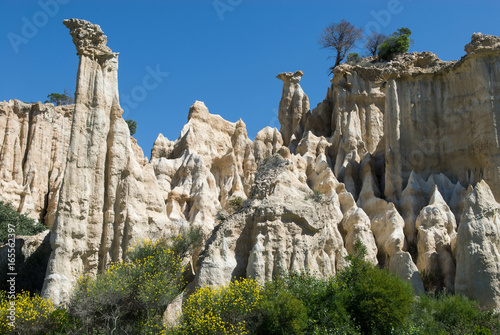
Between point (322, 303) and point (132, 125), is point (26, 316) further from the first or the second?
point (132, 125)

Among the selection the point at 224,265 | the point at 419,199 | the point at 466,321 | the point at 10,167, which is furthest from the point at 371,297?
the point at 10,167

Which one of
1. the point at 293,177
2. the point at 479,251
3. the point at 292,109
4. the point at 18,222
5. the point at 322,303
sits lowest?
the point at 322,303

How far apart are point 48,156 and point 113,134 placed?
2302 cm

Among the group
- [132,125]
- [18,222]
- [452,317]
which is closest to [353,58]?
[18,222]

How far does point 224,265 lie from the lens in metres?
26.4

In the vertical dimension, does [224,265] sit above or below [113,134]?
below

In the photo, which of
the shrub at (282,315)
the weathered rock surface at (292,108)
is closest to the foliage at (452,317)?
the shrub at (282,315)

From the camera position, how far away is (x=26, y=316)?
24.1 metres

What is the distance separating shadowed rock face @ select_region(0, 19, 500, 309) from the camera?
92.2ft

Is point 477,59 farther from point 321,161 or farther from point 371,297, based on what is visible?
point 371,297

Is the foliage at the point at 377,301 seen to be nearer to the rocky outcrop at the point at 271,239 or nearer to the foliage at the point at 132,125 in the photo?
the rocky outcrop at the point at 271,239

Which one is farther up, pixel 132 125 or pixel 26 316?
pixel 132 125

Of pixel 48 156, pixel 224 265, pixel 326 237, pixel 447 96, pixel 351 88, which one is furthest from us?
pixel 48 156

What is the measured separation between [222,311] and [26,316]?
7447 millimetres
